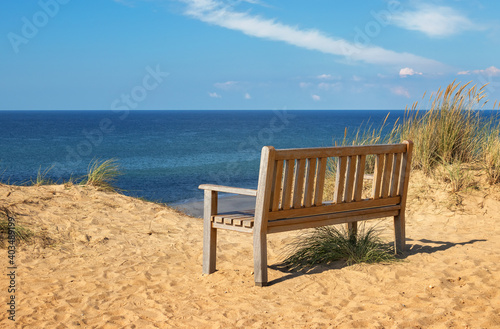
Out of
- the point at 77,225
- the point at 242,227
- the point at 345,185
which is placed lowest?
the point at 77,225

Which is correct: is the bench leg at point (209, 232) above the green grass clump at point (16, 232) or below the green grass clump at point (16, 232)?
above

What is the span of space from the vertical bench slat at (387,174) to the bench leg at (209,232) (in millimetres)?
1691

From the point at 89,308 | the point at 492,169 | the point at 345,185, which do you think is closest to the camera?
the point at 89,308

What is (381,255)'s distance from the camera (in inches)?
191

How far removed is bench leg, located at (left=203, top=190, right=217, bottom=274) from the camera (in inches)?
178

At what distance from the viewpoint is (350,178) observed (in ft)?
15.0

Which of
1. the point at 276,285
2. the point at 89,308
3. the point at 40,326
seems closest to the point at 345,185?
the point at 276,285

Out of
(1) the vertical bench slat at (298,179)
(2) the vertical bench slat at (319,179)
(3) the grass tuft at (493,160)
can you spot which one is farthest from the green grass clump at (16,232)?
(3) the grass tuft at (493,160)

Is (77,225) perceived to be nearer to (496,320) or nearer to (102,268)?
(102,268)

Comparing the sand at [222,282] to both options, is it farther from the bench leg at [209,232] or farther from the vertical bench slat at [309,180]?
the vertical bench slat at [309,180]

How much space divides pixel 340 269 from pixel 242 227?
108cm

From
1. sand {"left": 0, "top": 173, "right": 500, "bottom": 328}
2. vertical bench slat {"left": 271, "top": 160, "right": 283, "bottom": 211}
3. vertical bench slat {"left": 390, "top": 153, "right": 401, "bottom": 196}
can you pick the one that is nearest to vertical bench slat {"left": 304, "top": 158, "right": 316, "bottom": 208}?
vertical bench slat {"left": 271, "top": 160, "right": 283, "bottom": 211}

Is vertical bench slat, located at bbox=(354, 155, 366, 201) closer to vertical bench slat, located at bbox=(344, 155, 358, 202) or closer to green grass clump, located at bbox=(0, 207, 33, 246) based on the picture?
vertical bench slat, located at bbox=(344, 155, 358, 202)

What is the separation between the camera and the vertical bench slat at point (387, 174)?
486 cm
